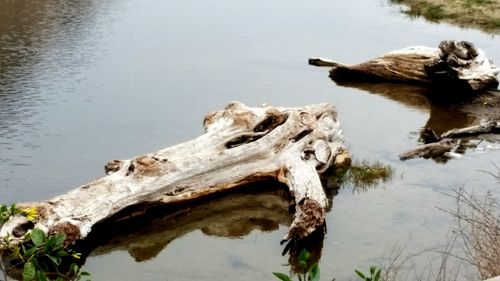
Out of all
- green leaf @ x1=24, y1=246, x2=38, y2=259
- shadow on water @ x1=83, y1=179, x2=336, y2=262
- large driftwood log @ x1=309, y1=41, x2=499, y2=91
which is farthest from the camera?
large driftwood log @ x1=309, y1=41, x2=499, y2=91

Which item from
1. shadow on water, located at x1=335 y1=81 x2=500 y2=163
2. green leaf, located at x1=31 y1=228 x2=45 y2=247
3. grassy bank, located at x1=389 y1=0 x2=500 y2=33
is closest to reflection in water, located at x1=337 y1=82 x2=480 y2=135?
shadow on water, located at x1=335 y1=81 x2=500 y2=163

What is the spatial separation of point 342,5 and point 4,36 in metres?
12.3

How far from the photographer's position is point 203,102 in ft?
51.6

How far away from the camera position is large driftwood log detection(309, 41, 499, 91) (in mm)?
16562

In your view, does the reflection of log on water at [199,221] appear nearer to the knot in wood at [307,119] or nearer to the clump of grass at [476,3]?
the knot in wood at [307,119]

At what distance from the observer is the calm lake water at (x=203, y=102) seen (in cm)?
988

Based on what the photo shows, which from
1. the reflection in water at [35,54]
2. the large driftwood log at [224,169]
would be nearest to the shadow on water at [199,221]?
the large driftwood log at [224,169]

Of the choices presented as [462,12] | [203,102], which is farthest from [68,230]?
[462,12]

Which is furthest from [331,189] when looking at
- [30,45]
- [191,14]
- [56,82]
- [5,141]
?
[191,14]

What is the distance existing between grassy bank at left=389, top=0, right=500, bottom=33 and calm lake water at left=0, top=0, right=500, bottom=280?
2.84 ft

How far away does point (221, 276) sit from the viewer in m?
8.99

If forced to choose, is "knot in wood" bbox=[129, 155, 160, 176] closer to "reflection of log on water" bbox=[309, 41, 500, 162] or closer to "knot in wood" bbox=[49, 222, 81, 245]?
"knot in wood" bbox=[49, 222, 81, 245]

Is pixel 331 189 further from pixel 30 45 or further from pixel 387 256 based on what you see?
pixel 30 45

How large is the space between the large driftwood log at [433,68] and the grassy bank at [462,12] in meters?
6.92
